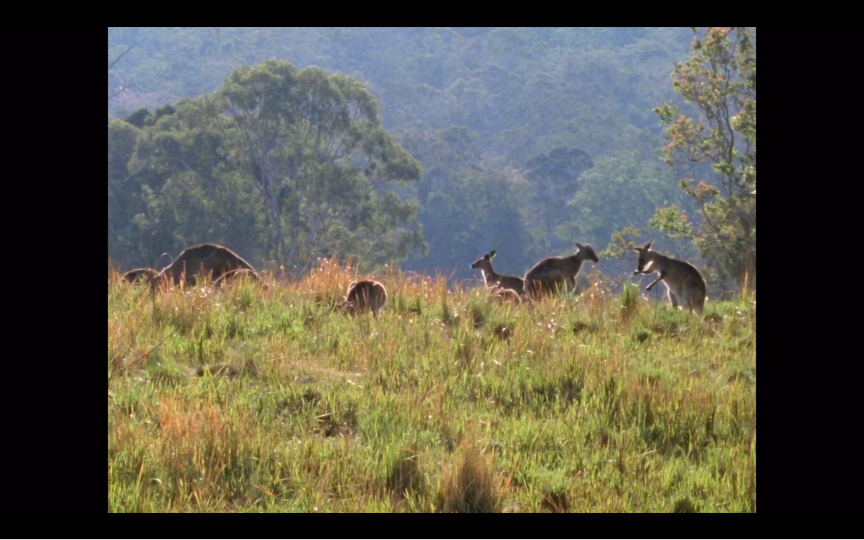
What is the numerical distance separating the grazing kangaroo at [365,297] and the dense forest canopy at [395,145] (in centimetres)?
178

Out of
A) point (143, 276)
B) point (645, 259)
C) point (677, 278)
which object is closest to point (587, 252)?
point (645, 259)

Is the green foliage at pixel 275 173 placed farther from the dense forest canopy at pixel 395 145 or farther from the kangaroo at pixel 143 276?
the kangaroo at pixel 143 276

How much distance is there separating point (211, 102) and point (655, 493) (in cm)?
4125

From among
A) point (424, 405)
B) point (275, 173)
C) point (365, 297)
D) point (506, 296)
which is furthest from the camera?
point (275, 173)

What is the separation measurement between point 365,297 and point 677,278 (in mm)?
3764

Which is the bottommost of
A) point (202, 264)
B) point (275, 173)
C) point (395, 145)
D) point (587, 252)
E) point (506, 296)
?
point (506, 296)

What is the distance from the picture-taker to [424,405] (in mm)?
6762

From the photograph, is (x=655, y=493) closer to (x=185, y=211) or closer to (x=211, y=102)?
(x=185, y=211)

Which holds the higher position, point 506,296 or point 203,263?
point 203,263

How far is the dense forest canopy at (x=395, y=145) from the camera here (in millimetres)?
42625

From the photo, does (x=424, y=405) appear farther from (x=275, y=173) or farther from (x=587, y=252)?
(x=275, y=173)

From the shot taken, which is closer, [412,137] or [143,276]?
[143,276]

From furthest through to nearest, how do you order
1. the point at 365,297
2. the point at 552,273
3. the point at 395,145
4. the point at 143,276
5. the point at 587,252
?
the point at 395,145 < the point at 587,252 < the point at 552,273 < the point at 143,276 < the point at 365,297
